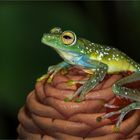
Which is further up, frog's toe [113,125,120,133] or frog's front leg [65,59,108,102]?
frog's front leg [65,59,108,102]

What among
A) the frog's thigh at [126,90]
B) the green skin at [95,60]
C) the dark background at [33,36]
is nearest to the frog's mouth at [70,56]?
the green skin at [95,60]

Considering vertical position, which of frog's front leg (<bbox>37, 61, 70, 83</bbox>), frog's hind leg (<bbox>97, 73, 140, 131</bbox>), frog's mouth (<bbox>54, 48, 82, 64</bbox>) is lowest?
frog's hind leg (<bbox>97, 73, 140, 131</bbox>)

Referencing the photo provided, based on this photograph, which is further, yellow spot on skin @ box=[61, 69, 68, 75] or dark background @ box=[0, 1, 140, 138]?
dark background @ box=[0, 1, 140, 138]

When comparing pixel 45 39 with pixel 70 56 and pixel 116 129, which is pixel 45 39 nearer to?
pixel 70 56

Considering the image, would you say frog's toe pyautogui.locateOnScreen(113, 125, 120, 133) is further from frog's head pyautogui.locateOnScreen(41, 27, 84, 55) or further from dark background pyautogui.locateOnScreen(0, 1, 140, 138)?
dark background pyautogui.locateOnScreen(0, 1, 140, 138)

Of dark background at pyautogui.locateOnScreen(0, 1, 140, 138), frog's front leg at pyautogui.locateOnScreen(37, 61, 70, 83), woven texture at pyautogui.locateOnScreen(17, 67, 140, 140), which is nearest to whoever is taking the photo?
woven texture at pyautogui.locateOnScreen(17, 67, 140, 140)

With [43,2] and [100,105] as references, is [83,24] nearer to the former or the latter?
[43,2]

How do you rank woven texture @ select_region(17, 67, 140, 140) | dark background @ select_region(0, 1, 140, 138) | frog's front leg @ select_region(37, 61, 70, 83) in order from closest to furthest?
woven texture @ select_region(17, 67, 140, 140) < frog's front leg @ select_region(37, 61, 70, 83) < dark background @ select_region(0, 1, 140, 138)

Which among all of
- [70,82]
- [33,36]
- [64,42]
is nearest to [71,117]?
[70,82]

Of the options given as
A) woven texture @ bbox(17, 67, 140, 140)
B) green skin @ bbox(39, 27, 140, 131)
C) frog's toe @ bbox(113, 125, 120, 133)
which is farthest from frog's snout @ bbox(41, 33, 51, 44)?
frog's toe @ bbox(113, 125, 120, 133)
